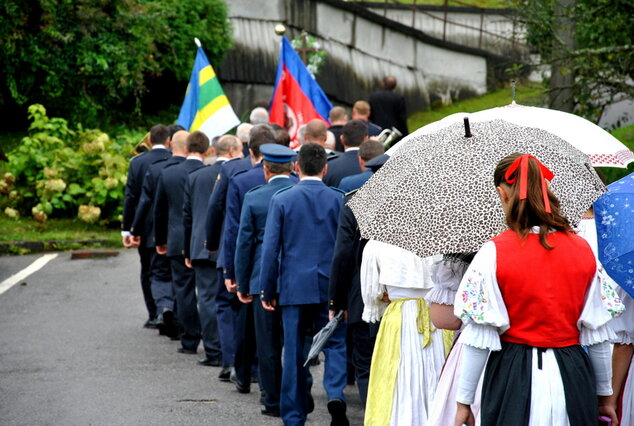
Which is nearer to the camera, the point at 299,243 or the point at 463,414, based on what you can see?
the point at 463,414

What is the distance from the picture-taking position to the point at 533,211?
4.24 m

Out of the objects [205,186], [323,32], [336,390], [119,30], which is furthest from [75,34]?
[336,390]

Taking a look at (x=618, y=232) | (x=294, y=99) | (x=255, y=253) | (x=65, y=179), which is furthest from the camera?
(x=65, y=179)

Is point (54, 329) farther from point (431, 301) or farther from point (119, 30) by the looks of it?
point (119, 30)

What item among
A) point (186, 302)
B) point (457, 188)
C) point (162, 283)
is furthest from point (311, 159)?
point (162, 283)

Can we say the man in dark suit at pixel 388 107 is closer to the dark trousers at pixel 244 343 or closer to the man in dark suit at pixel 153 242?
the man in dark suit at pixel 153 242

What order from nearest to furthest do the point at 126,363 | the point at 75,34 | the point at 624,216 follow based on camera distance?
the point at 624,216 → the point at 126,363 → the point at 75,34

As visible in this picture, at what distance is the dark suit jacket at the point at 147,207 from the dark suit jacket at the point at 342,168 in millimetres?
2143

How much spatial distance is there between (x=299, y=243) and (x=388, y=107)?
400 inches

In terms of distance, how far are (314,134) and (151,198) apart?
2.13 meters

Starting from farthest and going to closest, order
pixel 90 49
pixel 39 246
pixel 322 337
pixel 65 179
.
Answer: pixel 90 49 → pixel 65 179 → pixel 39 246 → pixel 322 337

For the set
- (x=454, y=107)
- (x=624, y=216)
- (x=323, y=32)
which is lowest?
(x=454, y=107)

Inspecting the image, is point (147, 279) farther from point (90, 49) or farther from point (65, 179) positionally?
point (90, 49)

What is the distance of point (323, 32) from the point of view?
2605 cm
